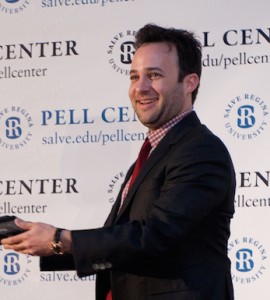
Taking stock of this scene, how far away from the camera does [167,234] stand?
215 cm

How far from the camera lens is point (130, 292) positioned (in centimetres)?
225

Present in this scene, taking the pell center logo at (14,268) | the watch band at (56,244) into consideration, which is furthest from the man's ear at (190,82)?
the pell center logo at (14,268)

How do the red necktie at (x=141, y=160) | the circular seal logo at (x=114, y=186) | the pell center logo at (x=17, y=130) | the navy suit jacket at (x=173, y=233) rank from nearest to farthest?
the navy suit jacket at (x=173, y=233), the red necktie at (x=141, y=160), the circular seal logo at (x=114, y=186), the pell center logo at (x=17, y=130)

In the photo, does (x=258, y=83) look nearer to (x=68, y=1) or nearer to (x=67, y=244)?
(x=68, y=1)

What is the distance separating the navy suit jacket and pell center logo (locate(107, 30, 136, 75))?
1.41m

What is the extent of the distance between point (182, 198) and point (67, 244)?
0.33m

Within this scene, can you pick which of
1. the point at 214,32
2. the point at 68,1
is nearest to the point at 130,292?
the point at 214,32

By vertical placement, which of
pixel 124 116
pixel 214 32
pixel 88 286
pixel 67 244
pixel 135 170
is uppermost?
pixel 214 32

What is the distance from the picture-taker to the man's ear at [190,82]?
251cm

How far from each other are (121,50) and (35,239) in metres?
1.69

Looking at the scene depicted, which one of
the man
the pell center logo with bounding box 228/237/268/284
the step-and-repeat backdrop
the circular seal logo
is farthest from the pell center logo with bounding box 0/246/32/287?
the man

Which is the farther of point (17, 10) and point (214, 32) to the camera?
point (17, 10)

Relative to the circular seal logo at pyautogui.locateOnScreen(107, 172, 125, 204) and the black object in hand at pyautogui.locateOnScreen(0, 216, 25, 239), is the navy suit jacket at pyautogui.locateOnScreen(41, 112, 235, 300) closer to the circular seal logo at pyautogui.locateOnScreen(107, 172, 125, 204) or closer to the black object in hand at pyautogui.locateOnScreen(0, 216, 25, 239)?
the black object in hand at pyautogui.locateOnScreen(0, 216, 25, 239)

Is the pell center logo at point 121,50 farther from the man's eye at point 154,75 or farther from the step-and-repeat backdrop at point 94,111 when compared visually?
the man's eye at point 154,75
